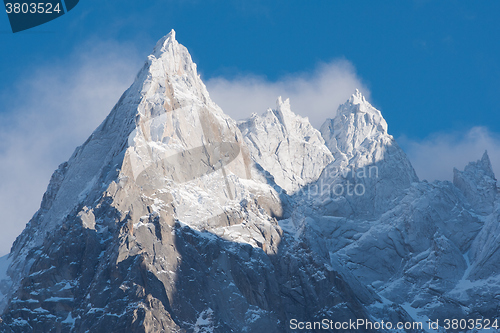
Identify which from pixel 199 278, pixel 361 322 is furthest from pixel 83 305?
pixel 361 322

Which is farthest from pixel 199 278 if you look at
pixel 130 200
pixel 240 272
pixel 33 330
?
pixel 33 330

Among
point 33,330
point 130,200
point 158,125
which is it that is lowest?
point 33,330

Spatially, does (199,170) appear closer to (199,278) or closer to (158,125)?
(158,125)

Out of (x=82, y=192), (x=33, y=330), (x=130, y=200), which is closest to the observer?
(x=33, y=330)

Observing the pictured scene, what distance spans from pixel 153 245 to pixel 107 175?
21.0m

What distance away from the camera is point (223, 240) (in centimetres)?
18512

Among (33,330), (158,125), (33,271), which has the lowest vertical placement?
(33,330)

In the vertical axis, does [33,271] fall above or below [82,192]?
below

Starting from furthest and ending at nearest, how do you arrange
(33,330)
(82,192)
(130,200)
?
(82,192), (130,200), (33,330)

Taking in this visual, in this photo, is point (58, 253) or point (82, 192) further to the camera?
point (82, 192)

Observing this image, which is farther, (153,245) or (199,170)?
(199,170)

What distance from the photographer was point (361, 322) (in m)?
188

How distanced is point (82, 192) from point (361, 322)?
202ft

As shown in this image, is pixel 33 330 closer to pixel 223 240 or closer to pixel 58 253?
pixel 58 253
